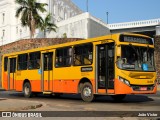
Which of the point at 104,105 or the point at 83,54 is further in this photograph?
the point at 83,54

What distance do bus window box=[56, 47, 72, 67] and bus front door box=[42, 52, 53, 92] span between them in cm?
79

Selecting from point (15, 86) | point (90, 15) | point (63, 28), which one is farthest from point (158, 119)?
point (63, 28)

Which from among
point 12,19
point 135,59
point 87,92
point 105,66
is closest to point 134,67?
point 135,59

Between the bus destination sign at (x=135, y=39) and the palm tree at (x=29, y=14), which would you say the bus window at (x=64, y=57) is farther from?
the palm tree at (x=29, y=14)

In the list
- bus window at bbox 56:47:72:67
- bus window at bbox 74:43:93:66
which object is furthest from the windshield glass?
bus window at bbox 56:47:72:67

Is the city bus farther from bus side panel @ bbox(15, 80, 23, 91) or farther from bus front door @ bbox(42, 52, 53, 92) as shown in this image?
bus side panel @ bbox(15, 80, 23, 91)

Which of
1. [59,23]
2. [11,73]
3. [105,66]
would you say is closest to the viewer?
[105,66]

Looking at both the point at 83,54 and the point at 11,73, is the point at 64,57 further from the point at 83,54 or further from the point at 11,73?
the point at 11,73

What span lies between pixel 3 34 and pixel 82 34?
3947 centimetres

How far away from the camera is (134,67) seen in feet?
57.3

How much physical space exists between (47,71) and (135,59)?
21.1ft

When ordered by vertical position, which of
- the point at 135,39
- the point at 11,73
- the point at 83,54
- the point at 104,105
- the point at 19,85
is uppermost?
the point at 135,39

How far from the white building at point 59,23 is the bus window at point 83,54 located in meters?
51.8

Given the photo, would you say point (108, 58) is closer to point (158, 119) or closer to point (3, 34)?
point (158, 119)
